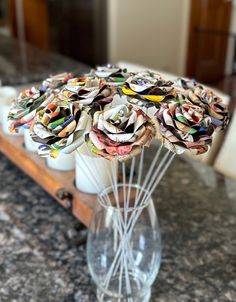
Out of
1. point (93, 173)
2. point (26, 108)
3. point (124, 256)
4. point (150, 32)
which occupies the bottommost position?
point (150, 32)

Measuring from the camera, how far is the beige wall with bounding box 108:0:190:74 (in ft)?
11.8

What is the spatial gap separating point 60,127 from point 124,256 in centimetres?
33

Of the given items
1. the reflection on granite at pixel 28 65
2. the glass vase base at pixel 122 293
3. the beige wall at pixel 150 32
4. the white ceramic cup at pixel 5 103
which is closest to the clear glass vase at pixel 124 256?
the glass vase base at pixel 122 293

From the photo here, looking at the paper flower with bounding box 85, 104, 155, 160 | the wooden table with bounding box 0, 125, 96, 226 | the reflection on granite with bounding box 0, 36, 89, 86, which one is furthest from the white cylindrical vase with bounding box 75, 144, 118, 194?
the reflection on granite with bounding box 0, 36, 89, 86

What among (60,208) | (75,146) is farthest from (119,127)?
(60,208)

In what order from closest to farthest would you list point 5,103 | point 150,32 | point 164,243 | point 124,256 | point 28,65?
1. point 124,256
2. point 164,243
3. point 5,103
4. point 28,65
5. point 150,32

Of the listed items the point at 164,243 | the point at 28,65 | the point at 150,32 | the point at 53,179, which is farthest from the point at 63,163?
the point at 150,32

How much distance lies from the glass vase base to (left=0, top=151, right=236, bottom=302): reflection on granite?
0.8 inches

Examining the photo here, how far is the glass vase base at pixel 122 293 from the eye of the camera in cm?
81

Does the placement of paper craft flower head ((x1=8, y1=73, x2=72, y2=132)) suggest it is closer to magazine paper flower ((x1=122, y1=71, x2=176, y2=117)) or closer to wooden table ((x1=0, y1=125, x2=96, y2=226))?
magazine paper flower ((x1=122, y1=71, x2=176, y2=117))

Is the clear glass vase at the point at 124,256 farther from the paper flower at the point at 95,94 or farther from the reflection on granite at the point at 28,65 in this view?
the reflection on granite at the point at 28,65

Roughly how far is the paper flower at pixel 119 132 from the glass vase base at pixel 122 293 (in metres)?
0.35

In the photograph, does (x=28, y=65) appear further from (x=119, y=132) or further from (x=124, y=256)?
(x=119, y=132)

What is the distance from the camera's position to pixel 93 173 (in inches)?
34.9
